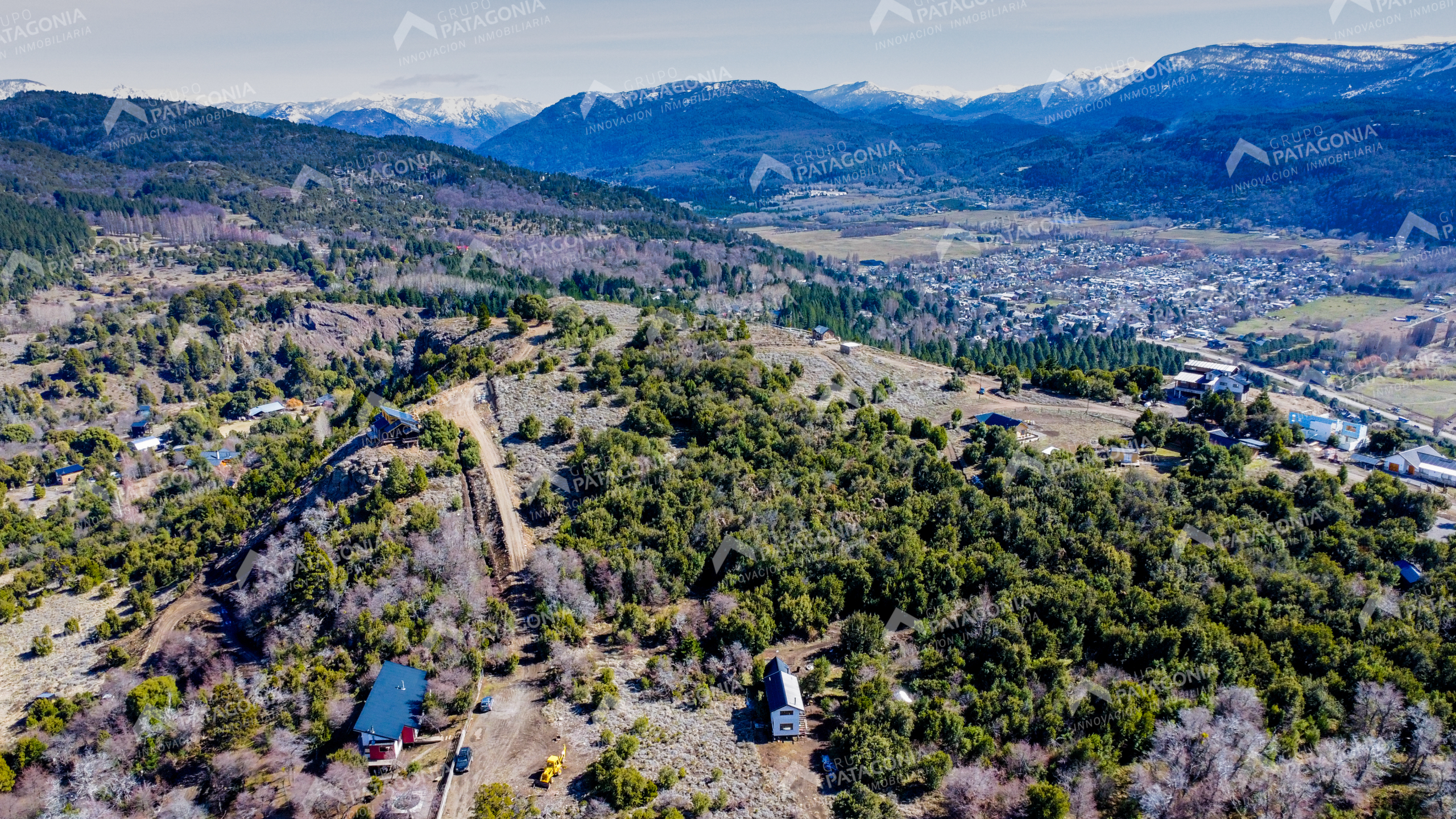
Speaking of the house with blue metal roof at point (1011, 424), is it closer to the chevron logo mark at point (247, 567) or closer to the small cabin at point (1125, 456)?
the small cabin at point (1125, 456)

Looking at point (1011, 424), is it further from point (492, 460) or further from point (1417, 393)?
point (1417, 393)

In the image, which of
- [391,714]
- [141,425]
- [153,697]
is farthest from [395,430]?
[141,425]

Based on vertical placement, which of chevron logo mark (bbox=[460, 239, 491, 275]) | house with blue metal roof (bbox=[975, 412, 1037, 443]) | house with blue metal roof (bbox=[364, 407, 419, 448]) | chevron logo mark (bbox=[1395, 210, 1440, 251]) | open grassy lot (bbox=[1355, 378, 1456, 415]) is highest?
chevron logo mark (bbox=[460, 239, 491, 275])

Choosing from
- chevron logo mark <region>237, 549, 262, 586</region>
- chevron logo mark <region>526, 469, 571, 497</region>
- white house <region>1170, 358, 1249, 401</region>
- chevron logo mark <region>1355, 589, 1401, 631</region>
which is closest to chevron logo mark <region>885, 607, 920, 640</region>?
chevron logo mark <region>1355, 589, 1401, 631</region>

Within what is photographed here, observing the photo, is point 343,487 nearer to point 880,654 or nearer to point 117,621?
point 117,621

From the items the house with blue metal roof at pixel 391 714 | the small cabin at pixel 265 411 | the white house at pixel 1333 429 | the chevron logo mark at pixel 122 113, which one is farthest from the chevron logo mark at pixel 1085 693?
the chevron logo mark at pixel 122 113

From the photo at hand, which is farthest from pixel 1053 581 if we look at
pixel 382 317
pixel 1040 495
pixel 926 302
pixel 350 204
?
pixel 350 204

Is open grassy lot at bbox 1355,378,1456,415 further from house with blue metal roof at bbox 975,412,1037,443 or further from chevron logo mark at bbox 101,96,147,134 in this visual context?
chevron logo mark at bbox 101,96,147,134
